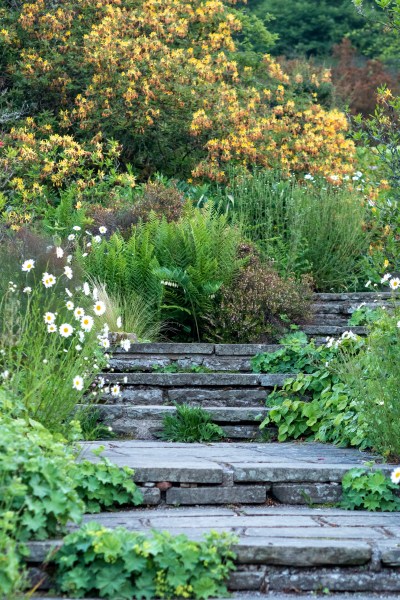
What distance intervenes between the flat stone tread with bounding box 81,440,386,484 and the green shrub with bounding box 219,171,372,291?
11.2ft

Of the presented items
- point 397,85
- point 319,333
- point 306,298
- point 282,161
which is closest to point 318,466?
point 319,333

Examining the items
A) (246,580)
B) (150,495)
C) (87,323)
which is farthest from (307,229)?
(246,580)

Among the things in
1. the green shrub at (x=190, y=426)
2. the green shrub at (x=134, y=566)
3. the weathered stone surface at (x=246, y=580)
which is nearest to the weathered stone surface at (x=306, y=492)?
the weathered stone surface at (x=246, y=580)

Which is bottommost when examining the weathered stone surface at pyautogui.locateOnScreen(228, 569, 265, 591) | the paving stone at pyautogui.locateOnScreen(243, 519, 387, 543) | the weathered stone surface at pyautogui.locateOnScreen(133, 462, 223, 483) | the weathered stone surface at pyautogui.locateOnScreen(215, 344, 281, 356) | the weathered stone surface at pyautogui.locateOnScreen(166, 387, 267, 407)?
the weathered stone surface at pyautogui.locateOnScreen(166, 387, 267, 407)

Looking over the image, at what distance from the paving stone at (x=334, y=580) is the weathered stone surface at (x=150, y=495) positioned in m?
0.84

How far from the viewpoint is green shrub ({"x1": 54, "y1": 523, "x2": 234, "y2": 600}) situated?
11.3 ft

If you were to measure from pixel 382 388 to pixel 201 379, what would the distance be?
174 centimetres

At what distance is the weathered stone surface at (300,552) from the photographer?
3.69 metres

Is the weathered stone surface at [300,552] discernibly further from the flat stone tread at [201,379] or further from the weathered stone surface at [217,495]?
the flat stone tread at [201,379]

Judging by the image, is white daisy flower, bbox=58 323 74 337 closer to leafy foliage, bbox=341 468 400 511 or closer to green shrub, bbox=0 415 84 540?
green shrub, bbox=0 415 84 540

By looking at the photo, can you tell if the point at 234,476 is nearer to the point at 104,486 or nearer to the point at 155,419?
the point at 104,486

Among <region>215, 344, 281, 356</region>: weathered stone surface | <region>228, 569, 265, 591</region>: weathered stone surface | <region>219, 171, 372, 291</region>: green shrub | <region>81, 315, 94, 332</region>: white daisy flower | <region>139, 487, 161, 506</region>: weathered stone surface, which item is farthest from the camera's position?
<region>219, 171, 372, 291</region>: green shrub

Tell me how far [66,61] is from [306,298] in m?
5.04

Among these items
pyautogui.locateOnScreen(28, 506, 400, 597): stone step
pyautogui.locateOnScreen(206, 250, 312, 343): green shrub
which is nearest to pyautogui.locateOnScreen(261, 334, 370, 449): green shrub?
pyautogui.locateOnScreen(206, 250, 312, 343): green shrub
